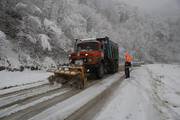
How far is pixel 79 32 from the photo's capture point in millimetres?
14117

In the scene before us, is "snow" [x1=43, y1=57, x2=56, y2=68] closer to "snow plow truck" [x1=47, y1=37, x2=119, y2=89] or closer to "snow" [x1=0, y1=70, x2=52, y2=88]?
"snow" [x1=0, y1=70, x2=52, y2=88]

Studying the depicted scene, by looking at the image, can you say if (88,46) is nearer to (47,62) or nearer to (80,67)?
(80,67)

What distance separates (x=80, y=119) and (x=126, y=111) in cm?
110

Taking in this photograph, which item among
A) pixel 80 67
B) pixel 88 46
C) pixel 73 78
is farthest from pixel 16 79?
pixel 88 46

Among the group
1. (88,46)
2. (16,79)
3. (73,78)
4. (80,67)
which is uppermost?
(88,46)

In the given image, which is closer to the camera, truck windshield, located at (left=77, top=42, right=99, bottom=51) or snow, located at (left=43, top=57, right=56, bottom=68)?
truck windshield, located at (left=77, top=42, right=99, bottom=51)

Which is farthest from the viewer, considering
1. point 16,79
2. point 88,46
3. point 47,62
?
point 47,62

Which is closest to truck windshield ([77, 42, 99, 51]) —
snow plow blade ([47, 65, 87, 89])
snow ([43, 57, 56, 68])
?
snow plow blade ([47, 65, 87, 89])

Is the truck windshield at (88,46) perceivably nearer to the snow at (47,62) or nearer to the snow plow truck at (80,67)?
the snow plow truck at (80,67)

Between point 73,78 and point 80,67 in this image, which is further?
point 80,67

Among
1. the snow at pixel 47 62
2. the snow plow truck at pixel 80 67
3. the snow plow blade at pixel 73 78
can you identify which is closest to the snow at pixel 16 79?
the snow plow truck at pixel 80 67

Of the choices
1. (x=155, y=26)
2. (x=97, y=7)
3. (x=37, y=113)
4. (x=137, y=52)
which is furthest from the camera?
(x=155, y=26)

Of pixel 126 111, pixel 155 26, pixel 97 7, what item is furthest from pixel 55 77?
pixel 155 26

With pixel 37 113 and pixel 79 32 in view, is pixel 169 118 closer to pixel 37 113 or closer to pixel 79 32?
pixel 37 113
